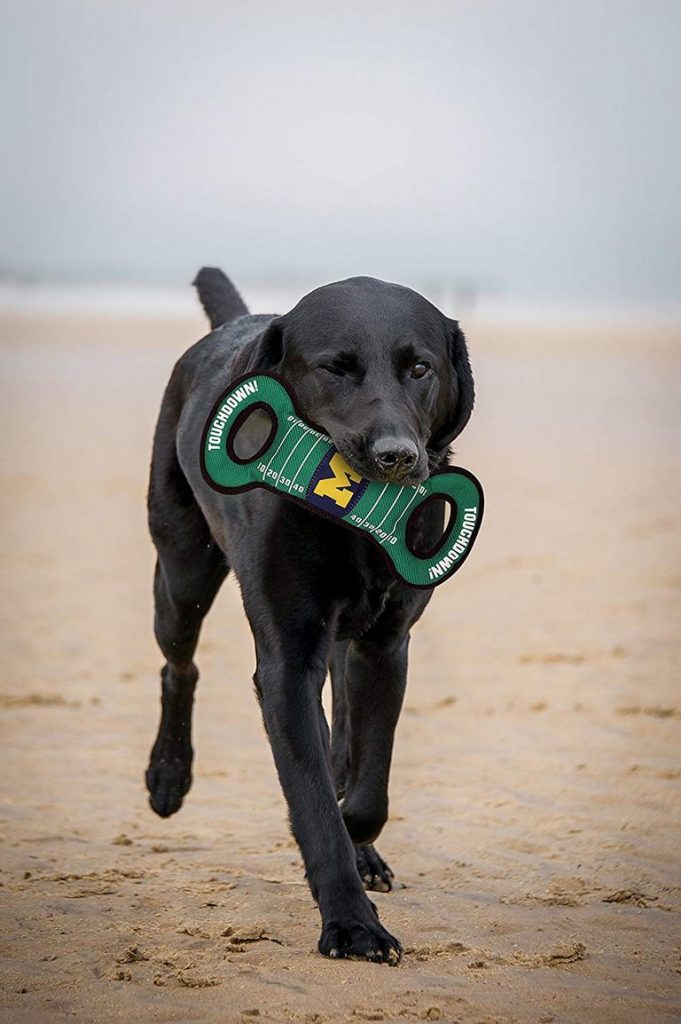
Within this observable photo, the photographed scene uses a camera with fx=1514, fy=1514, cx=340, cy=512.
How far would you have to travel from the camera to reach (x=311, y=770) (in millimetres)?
3463

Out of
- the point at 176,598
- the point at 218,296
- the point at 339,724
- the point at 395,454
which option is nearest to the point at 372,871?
the point at 339,724

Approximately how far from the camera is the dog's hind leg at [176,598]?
4793mm

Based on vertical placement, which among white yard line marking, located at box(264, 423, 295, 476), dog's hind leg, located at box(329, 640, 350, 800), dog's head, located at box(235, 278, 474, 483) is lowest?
dog's hind leg, located at box(329, 640, 350, 800)

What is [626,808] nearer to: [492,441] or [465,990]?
[465,990]

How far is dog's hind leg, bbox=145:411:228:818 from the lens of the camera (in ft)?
15.7

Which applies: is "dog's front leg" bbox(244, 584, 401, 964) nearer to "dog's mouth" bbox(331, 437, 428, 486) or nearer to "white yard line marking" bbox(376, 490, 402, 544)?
"white yard line marking" bbox(376, 490, 402, 544)

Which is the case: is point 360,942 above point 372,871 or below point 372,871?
below

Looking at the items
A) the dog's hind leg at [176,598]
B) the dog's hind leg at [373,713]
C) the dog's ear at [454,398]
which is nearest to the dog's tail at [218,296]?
the dog's hind leg at [176,598]

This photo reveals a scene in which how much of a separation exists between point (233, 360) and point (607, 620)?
4.32m

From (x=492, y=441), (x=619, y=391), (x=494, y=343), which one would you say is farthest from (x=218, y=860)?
(x=494, y=343)

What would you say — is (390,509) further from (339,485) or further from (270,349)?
(270,349)

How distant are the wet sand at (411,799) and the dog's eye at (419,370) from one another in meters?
1.34

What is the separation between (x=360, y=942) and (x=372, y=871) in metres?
0.93

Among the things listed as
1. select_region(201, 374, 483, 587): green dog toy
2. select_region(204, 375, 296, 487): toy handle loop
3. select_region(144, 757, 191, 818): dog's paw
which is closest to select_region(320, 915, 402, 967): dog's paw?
select_region(201, 374, 483, 587): green dog toy
